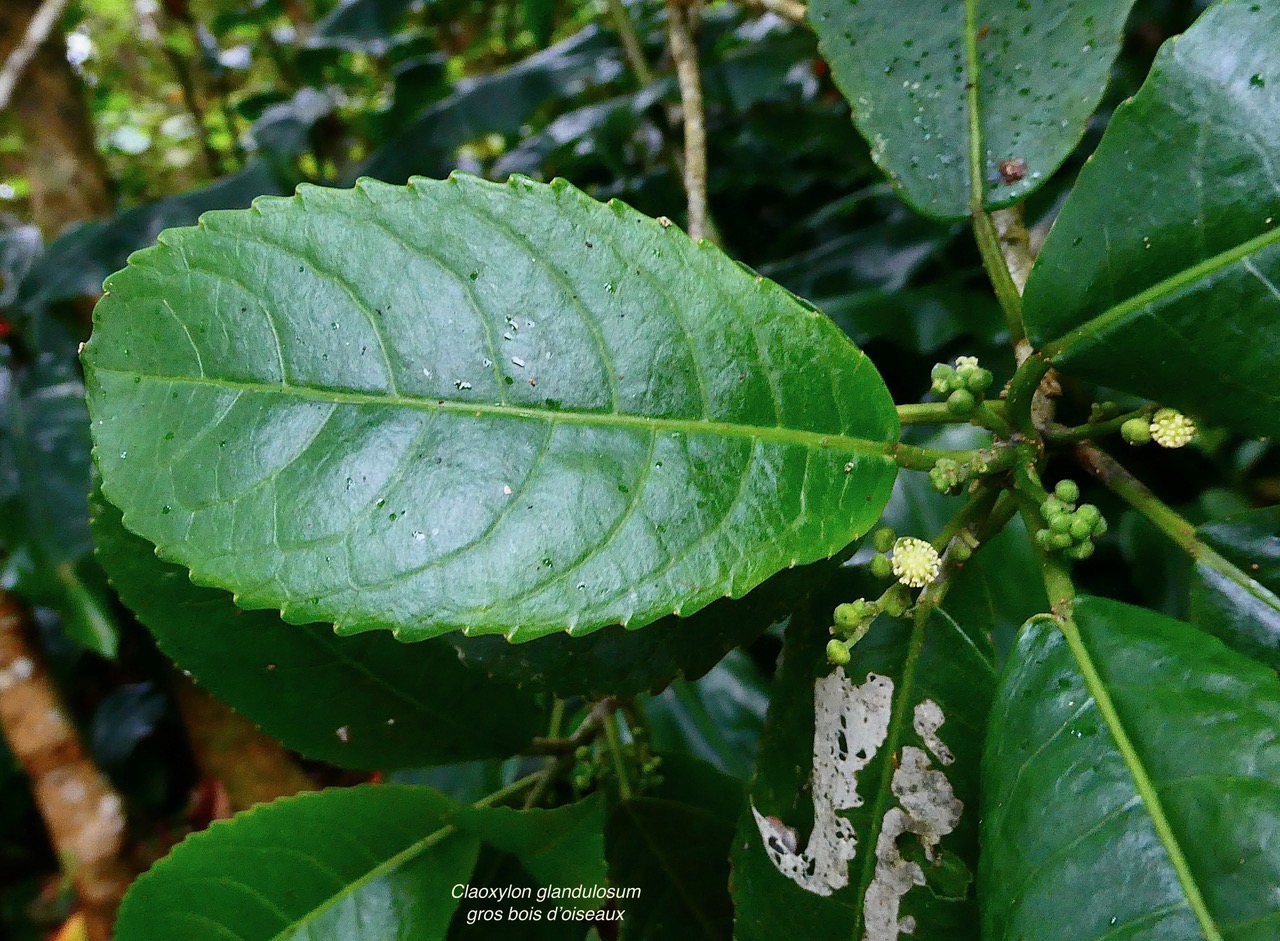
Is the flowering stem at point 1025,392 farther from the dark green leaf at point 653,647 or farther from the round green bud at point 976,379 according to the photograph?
the dark green leaf at point 653,647

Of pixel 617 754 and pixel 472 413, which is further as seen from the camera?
pixel 617 754

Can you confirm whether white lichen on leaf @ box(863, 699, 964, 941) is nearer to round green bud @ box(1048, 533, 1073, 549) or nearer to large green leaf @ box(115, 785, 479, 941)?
round green bud @ box(1048, 533, 1073, 549)

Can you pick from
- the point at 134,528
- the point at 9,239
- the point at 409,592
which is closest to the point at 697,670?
the point at 409,592

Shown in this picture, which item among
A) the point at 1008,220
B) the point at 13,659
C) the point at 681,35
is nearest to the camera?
the point at 1008,220

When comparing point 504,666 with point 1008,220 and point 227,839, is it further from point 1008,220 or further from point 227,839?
point 1008,220

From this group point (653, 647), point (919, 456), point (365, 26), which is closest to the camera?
point (919, 456)

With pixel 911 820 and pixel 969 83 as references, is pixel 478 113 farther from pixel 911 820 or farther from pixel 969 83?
pixel 911 820

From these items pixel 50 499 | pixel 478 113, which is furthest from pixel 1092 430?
pixel 50 499
